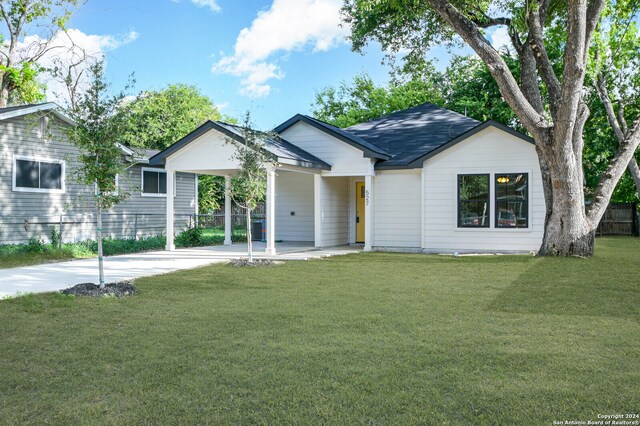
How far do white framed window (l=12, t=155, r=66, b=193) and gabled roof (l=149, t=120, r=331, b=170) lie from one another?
420 cm

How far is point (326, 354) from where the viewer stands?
490 centimetres

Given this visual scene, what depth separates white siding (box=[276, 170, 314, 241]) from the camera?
18422 millimetres

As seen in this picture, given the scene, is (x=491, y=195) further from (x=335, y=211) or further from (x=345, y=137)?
(x=335, y=211)

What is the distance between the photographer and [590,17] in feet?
42.7

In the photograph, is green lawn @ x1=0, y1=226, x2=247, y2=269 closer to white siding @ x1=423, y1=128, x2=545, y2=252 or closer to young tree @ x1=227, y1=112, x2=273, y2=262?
young tree @ x1=227, y1=112, x2=273, y2=262

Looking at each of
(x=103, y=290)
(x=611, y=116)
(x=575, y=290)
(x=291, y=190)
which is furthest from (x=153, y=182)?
(x=611, y=116)

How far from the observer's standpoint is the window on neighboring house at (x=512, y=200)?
14.3 m

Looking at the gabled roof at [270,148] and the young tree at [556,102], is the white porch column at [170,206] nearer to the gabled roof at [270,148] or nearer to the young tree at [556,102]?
the gabled roof at [270,148]

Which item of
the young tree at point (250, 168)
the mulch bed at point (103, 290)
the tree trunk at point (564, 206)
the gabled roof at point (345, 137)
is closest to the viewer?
the mulch bed at point (103, 290)

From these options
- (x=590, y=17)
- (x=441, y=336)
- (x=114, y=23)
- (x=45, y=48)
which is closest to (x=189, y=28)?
(x=114, y=23)

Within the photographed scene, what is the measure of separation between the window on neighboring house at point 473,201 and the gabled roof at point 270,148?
385cm

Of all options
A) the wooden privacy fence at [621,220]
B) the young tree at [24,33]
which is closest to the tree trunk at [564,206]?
the wooden privacy fence at [621,220]

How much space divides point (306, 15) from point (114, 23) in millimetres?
11399

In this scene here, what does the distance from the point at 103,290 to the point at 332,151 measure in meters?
9.29
